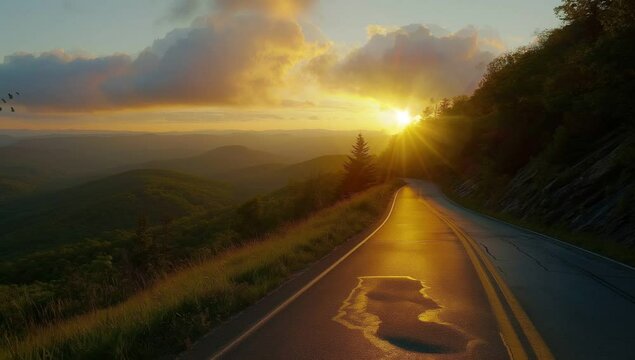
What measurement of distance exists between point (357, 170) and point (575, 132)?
45.0m

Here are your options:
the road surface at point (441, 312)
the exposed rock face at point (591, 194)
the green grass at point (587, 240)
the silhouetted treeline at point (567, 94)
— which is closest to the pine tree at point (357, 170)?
the silhouetted treeline at point (567, 94)

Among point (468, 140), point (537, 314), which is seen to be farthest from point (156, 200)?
point (537, 314)

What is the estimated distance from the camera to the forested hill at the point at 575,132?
19312 mm

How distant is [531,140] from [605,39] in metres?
23.1

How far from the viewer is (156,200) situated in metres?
194

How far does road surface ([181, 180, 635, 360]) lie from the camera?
5.89m

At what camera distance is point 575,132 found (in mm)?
28734

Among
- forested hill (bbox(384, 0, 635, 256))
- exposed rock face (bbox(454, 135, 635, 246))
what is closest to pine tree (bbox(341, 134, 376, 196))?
forested hill (bbox(384, 0, 635, 256))

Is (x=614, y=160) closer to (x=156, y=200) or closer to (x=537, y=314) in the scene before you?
(x=537, y=314)

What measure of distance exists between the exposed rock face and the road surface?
4.95 meters

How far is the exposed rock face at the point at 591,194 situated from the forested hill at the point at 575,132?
5cm

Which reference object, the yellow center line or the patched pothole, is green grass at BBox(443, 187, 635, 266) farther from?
the patched pothole

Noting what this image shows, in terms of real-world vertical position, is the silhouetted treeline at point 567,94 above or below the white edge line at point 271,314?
above

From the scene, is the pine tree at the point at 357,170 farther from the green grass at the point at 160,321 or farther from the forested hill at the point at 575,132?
the green grass at the point at 160,321
